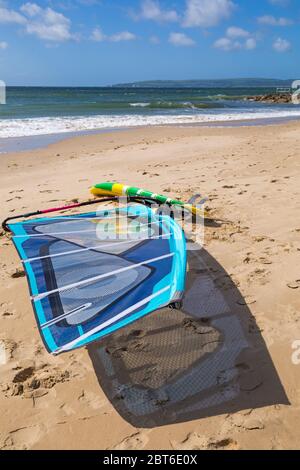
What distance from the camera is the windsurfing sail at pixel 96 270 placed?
103 inches

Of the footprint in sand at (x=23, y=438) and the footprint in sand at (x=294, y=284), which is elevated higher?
the footprint in sand at (x=294, y=284)

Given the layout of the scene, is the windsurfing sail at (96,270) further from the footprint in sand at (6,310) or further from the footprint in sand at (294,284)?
the footprint in sand at (294,284)

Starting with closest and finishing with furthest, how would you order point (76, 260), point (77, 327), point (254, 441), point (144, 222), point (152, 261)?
point (254, 441) < point (77, 327) < point (152, 261) < point (76, 260) < point (144, 222)

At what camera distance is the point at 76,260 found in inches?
144

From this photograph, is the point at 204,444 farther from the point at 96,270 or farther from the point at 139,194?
the point at 139,194

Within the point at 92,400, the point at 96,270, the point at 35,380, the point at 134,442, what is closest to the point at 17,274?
the point at 96,270

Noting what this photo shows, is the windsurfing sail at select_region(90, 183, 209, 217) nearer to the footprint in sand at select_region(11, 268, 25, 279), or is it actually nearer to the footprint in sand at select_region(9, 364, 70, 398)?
the footprint in sand at select_region(11, 268, 25, 279)

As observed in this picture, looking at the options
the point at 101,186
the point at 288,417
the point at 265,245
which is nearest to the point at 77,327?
the point at 288,417

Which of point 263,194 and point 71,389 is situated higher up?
point 263,194

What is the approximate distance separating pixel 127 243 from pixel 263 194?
3.33 m

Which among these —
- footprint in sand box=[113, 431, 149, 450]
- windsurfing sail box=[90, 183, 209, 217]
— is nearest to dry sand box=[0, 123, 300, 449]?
footprint in sand box=[113, 431, 149, 450]

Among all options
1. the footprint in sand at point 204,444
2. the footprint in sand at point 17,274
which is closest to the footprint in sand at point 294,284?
the footprint in sand at point 204,444

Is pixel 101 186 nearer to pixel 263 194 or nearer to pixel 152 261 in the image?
pixel 263 194

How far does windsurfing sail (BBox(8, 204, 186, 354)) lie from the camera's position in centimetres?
260
